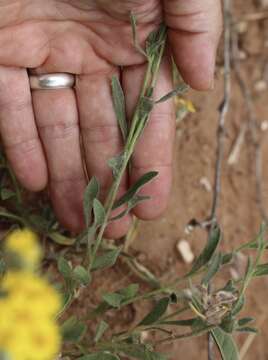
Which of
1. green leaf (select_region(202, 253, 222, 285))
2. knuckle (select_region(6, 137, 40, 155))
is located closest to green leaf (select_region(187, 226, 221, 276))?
green leaf (select_region(202, 253, 222, 285))

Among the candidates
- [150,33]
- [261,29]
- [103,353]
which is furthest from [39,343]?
[261,29]

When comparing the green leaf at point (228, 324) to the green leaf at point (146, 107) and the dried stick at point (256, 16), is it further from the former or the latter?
the dried stick at point (256, 16)

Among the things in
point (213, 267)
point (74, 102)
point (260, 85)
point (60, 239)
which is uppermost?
point (74, 102)

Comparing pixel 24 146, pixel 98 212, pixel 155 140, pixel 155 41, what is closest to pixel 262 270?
pixel 98 212

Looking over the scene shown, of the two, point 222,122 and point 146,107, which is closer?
point 146,107

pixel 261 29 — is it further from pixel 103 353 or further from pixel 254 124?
pixel 103 353

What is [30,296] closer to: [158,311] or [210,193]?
[158,311]

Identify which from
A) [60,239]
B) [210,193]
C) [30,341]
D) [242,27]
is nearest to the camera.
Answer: [30,341]
